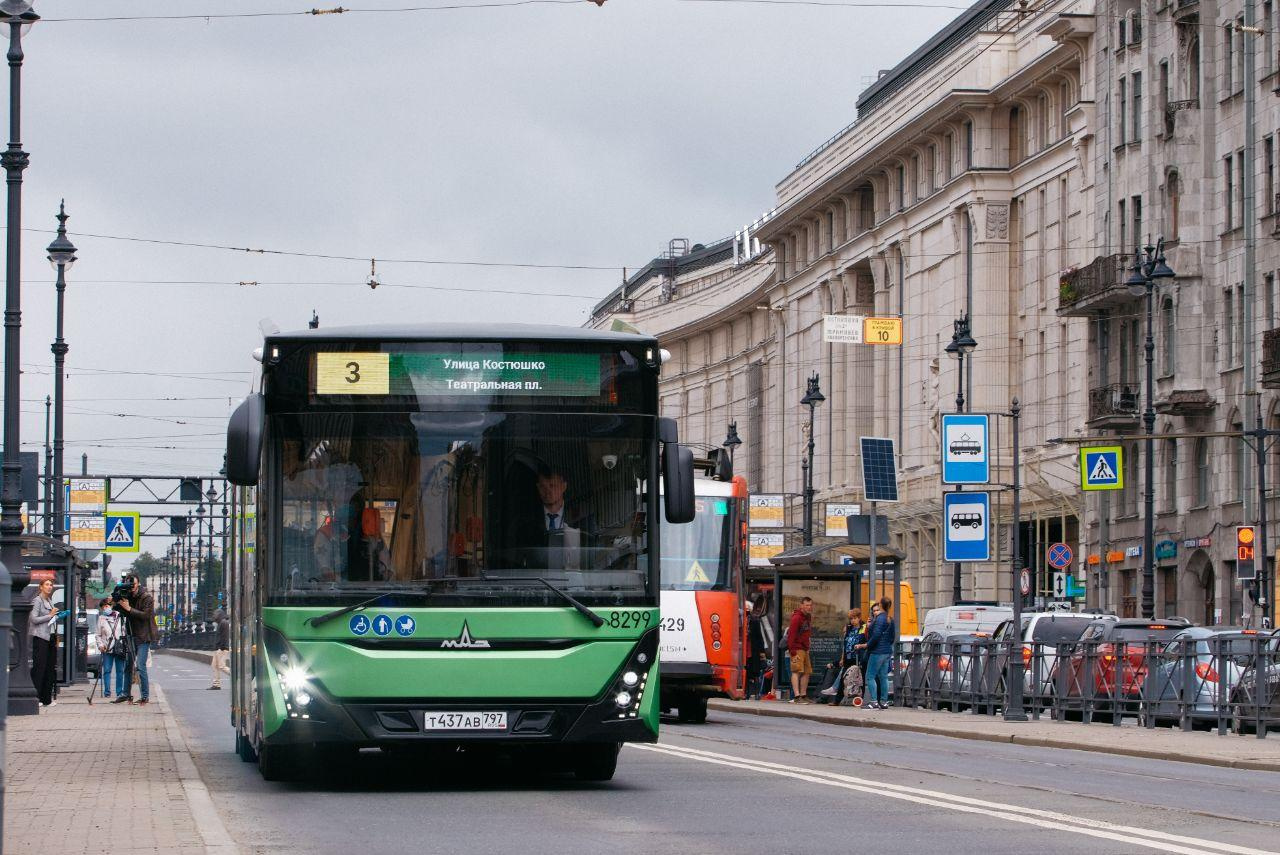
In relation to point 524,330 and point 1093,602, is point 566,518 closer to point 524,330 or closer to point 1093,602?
point 524,330

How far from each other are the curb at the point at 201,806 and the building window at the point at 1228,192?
136 feet

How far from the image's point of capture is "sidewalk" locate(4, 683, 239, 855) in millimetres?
12070

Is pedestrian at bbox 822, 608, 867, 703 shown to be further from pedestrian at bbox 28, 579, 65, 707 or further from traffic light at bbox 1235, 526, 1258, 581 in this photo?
traffic light at bbox 1235, 526, 1258, 581

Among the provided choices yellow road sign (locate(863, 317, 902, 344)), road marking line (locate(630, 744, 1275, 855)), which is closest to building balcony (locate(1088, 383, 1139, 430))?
yellow road sign (locate(863, 317, 902, 344))

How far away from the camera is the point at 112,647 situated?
34.8m

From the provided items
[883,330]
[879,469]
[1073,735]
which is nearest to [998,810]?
[1073,735]

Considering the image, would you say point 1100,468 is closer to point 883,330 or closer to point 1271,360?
point 1271,360

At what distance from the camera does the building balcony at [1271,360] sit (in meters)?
54.0

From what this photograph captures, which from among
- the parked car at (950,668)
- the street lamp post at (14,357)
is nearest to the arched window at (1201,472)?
the parked car at (950,668)

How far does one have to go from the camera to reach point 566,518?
51.0 ft

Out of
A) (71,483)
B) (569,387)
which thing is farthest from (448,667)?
(71,483)

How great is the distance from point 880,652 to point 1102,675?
4.08 m

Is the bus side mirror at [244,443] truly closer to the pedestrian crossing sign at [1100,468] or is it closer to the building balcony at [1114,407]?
the pedestrian crossing sign at [1100,468]

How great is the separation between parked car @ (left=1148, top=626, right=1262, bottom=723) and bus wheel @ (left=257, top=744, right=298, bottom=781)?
14.6 meters
